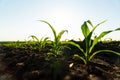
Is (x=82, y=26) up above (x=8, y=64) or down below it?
above

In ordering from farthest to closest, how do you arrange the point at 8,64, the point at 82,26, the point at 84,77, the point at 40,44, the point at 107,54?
the point at 40,44
the point at 107,54
the point at 8,64
the point at 82,26
the point at 84,77

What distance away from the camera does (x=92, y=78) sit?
2.44 meters

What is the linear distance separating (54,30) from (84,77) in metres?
1.98

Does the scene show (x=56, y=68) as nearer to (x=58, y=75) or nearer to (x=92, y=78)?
(x=58, y=75)

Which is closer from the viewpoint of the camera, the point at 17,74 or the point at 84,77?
the point at 84,77

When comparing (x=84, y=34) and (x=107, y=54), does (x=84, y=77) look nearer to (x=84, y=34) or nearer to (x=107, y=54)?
(x=84, y=34)

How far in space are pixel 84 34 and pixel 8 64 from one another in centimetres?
134

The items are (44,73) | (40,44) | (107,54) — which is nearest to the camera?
(44,73)

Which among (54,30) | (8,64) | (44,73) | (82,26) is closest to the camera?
(44,73)

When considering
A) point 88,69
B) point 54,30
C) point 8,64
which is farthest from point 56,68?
point 54,30

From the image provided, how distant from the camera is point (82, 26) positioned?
298cm

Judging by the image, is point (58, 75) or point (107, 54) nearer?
point (58, 75)

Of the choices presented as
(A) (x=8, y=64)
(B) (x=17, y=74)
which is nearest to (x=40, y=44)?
(A) (x=8, y=64)

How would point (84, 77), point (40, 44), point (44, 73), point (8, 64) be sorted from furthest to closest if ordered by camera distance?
point (40, 44)
point (8, 64)
point (44, 73)
point (84, 77)
